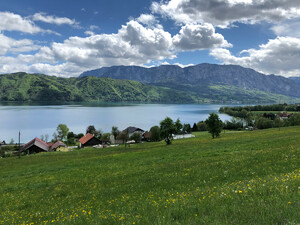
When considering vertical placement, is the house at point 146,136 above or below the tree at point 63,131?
below

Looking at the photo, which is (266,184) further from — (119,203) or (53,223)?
(53,223)

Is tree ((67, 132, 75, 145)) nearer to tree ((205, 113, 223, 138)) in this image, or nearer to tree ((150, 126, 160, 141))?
tree ((150, 126, 160, 141))

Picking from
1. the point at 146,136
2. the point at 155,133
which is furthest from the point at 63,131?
the point at 155,133

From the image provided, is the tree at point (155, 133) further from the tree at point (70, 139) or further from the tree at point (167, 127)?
the tree at point (167, 127)

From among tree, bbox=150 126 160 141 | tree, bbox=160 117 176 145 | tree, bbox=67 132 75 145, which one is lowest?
tree, bbox=67 132 75 145

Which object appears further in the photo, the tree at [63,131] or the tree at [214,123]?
the tree at [63,131]

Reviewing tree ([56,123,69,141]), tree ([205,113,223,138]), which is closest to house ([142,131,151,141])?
tree ([56,123,69,141])

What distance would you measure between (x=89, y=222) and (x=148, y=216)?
2.72 meters

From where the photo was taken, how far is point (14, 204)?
16297mm

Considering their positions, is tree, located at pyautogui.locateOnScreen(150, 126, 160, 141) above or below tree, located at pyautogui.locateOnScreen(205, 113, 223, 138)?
below

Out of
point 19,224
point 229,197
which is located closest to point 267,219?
point 229,197

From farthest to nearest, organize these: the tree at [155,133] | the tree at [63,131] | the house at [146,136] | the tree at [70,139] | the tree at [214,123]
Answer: the house at [146,136] → the tree at [63,131] → the tree at [70,139] → the tree at [155,133] → the tree at [214,123]

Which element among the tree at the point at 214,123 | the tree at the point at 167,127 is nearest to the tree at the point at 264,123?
the tree at the point at 214,123

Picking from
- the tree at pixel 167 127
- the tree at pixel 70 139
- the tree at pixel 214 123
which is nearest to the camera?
the tree at pixel 167 127
